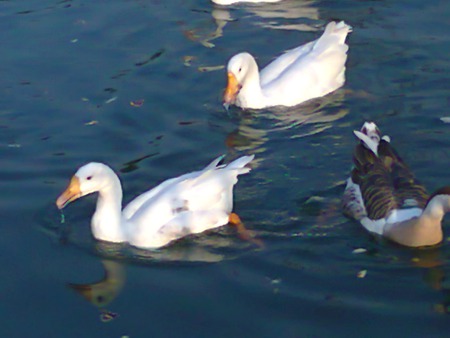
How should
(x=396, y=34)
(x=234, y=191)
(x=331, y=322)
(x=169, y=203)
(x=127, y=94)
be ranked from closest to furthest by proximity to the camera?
(x=331, y=322) < (x=169, y=203) < (x=234, y=191) < (x=127, y=94) < (x=396, y=34)

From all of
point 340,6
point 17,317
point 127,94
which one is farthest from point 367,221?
point 340,6

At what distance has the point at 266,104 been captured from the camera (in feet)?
38.9

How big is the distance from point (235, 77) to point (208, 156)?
1227 mm

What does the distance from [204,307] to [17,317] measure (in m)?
1.46

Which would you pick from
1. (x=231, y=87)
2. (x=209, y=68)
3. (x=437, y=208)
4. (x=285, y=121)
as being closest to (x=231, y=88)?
(x=231, y=87)

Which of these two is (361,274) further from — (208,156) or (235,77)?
(235,77)

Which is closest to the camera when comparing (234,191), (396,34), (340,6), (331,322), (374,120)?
(331,322)

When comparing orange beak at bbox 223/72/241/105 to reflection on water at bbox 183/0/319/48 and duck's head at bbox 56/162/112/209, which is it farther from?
duck's head at bbox 56/162/112/209

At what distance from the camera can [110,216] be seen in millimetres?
9094

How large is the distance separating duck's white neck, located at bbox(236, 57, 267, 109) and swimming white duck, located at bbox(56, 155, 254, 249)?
8.14 ft

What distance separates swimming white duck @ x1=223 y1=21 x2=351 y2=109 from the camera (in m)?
11.7

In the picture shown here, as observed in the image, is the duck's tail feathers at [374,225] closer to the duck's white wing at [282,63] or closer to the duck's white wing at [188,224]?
the duck's white wing at [188,224]

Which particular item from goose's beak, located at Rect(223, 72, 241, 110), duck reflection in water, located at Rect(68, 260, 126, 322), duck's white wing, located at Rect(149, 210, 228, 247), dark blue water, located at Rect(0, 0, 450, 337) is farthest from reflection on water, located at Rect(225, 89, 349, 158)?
duck reflection in water, located at Rect(68, 260, 126, 322)

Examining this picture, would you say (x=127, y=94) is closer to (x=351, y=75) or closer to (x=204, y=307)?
(x=351, y=75)
